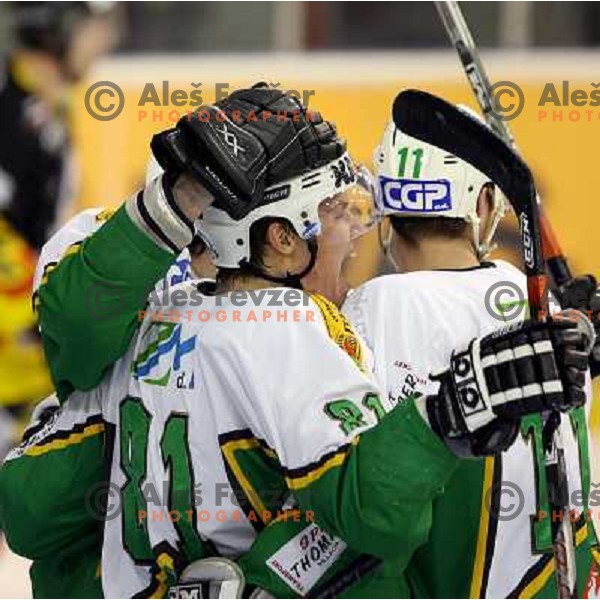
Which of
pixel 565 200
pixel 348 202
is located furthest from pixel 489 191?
pixel 565 200

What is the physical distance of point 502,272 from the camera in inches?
107

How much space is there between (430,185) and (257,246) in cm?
45

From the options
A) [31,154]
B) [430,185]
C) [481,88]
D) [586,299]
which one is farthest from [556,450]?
[31,154]

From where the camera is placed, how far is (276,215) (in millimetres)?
2355

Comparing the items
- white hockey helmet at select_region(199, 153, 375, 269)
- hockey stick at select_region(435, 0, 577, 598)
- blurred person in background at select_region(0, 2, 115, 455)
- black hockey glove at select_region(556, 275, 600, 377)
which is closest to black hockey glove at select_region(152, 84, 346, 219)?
white hockey helmet at select_region(199, 153, 375, 269)

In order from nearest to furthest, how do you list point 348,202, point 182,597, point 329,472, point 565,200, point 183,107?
point 329,472 → point 182,597 → point 348,202 → point 183,107 → point 565,200

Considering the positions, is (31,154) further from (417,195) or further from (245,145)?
(245,145)

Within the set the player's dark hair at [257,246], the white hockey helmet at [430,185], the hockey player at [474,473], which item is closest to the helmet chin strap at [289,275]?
the player's dark hair at [257,246]

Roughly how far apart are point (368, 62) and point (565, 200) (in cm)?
90

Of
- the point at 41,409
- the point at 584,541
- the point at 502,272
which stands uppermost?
the point at 502,272

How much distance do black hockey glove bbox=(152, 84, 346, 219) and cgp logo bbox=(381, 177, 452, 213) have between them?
0.36 m

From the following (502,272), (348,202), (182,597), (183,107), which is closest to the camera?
(182,597)

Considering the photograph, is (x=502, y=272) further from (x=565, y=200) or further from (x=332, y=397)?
(x=565, y=200)

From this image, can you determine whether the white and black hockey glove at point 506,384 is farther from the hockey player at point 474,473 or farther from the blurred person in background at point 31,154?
the blurred person in background at point 31,154
